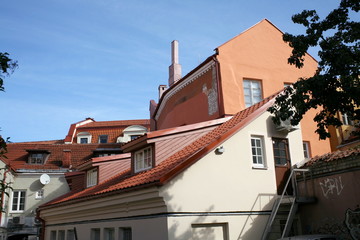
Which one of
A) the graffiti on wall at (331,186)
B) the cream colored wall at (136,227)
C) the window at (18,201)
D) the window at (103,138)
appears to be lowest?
the cream colored wall at (136,227)

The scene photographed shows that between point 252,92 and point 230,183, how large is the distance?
7553 mm

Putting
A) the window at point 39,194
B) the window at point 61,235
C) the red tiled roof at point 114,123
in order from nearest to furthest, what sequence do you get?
the window at point 61,235, the window at point 39,194, the red tiled roof at point 114,123

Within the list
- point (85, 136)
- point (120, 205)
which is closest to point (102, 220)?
point (120, 205)

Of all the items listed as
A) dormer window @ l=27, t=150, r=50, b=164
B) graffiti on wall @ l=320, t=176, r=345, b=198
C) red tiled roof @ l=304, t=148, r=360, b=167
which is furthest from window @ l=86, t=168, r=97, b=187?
dormer window @ l=27, t=150, r=50, b=164

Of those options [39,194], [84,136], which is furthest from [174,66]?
[84,136]

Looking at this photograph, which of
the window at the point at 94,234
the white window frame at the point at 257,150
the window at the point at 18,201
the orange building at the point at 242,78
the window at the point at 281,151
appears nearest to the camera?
the white window frame at the point at 257,150

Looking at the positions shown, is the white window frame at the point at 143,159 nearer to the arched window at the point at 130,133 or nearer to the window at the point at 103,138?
the arched window at the point at 130,133

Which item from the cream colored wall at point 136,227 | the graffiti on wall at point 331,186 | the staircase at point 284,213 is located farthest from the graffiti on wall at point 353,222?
the cream colored wall at point 136,227

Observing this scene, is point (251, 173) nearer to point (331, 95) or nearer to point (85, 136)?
point (331, 95)

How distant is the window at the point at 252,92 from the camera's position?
1866 centimetres

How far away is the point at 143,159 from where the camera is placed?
14.7 metres

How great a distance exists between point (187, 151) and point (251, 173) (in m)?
2.28

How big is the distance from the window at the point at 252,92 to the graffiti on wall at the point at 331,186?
6780 millimetres

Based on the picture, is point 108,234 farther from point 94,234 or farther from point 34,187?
point 34,187
